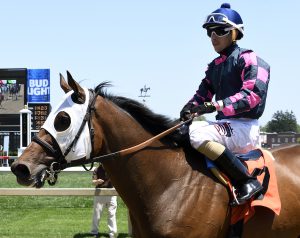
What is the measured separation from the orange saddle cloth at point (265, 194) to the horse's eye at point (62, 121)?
140 centimetres

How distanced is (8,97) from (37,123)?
9.31m

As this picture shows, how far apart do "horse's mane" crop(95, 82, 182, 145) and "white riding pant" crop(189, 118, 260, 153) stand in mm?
215

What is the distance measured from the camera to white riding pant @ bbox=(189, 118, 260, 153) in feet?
14.0

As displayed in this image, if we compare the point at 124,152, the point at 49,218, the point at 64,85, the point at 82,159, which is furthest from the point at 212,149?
the point at 49,218

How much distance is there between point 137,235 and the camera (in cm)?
421

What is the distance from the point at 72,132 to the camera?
4016mm

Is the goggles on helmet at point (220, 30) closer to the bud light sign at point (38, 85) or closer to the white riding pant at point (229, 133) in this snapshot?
the white riding pant at point (229, 133)

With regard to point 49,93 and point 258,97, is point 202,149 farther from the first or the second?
point 49,93

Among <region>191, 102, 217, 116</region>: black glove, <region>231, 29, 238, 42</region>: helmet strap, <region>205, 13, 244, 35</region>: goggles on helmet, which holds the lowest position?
<region>191, 102, 217, 116</region>: black glove

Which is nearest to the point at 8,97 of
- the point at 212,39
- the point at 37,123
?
the point at 37,123

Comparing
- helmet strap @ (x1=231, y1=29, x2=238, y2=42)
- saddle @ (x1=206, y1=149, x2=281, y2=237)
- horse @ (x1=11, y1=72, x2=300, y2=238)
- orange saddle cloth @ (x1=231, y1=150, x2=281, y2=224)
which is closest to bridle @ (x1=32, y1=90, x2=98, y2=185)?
horse @ (x1=11, y1=72, x2=300, y2=238)

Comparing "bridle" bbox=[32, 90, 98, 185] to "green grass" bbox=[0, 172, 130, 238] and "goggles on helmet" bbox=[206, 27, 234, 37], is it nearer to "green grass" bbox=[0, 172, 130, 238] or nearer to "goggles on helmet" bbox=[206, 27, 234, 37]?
"goggles on helmet" bbox=[206, 27, 234, 37]

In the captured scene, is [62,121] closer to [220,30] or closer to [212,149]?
[212,149]

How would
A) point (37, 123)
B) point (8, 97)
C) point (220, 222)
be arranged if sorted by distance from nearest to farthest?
point (220, 222) < point (37, 123) < point (8, 97)
